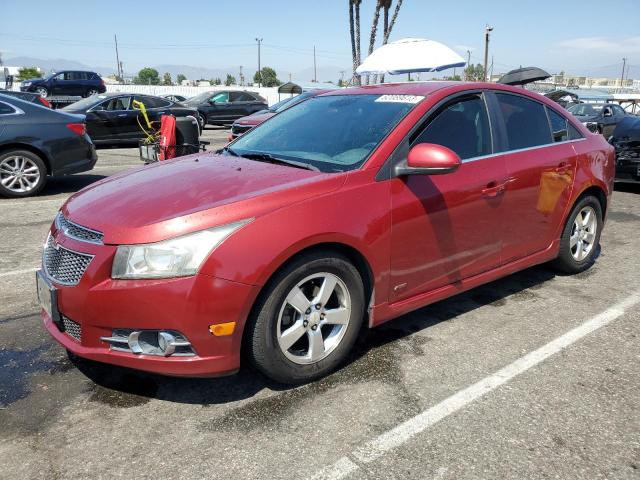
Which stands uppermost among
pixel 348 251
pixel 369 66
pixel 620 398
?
pixel 369 66

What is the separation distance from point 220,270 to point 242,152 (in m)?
1.42

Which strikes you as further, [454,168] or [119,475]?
[454,168]

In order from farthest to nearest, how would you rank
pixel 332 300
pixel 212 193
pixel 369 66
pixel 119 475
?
pixel 369 66
pixel 332 300
pixel 212 193
pixel 119 475

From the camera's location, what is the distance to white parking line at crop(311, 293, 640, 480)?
7.70 feet

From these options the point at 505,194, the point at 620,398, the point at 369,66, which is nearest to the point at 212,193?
the point at 505,194

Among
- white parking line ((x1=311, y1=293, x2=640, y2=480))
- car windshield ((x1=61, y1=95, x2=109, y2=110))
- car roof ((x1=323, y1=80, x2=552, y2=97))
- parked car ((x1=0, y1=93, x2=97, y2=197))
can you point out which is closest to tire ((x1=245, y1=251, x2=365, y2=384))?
white parking line ((x1=311, y1=293, x2=640, y2=480))

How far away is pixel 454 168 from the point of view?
304 cm

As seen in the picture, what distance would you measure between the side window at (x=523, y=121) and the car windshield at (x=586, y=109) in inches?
566

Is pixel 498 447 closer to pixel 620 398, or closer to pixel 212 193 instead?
pixel 620 398

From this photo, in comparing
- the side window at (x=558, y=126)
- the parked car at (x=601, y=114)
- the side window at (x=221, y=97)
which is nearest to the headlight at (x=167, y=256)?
the side window at (x=558, y=126)

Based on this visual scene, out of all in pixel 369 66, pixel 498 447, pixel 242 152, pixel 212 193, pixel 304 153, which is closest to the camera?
pixel 498 447

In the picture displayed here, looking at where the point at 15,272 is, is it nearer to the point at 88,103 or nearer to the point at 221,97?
the point at 88,103

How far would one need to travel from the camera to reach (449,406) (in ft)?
9.13

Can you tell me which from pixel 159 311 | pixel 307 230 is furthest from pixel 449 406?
pixel 159 311
